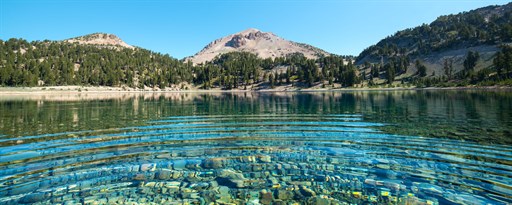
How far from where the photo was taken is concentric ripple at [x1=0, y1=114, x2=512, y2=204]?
9867mm

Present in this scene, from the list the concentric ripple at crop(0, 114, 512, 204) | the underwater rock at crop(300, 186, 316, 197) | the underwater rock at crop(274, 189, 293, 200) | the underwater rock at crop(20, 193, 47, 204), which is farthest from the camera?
the underwater rock at crop(300, 186, 316, 197)

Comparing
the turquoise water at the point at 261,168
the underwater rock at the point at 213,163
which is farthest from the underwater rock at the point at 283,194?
the underwater rock at the point at 213,163

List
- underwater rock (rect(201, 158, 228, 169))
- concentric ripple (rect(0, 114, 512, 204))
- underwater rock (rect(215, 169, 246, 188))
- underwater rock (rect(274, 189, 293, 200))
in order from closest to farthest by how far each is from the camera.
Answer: underwater rock (rect(274, 189, 293, 200))
concentric ripple (rect(0, 114, 512, 204))
underwater rock (rect(215, 169, 246, 188))
underwater rock (rect(201, 158, 228, 169))

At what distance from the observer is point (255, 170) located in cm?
1284

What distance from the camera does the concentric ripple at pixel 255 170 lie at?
9.87 m


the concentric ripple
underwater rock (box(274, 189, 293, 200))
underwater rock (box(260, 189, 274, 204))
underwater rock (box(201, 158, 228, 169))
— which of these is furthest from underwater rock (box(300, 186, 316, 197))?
underwater rock (box(201, 158, 228, 169))

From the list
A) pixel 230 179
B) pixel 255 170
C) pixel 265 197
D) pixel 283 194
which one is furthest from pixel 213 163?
pixel 283 194

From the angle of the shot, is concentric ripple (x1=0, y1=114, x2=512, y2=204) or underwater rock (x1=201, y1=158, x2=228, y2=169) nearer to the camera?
concentric ripple (x1=0, y1=114, x2=512, y2=204)

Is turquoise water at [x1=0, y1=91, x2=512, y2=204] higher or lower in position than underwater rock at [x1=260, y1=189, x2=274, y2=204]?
higher

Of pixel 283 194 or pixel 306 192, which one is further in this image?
→ pixel 306 192

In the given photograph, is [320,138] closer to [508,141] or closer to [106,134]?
[508,141]

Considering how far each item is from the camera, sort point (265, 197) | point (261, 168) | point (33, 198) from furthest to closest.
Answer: point (261, 168), point (265, 197), point (33, 198)

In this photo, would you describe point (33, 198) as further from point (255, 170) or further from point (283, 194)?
point (283, 194)

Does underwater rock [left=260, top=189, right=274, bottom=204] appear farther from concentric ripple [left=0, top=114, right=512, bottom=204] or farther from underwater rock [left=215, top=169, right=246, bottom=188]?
underwater rock [left=215, top=169, right=246, bottom=188]
